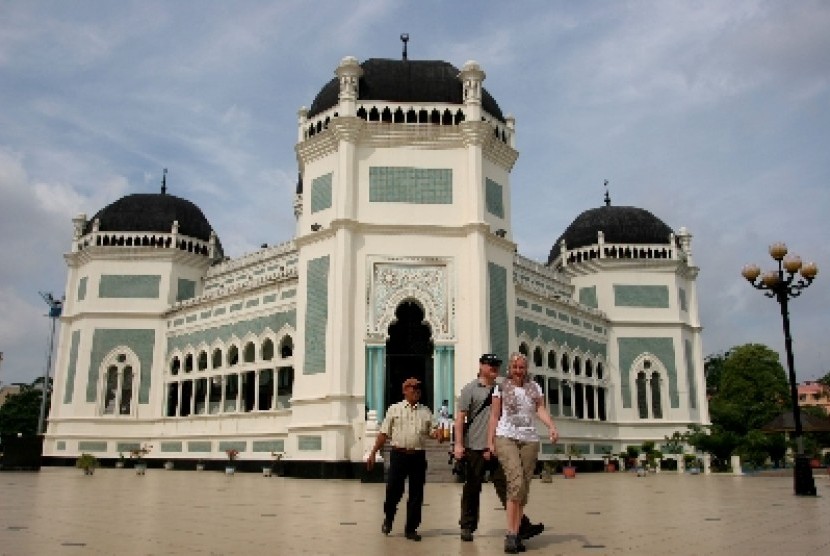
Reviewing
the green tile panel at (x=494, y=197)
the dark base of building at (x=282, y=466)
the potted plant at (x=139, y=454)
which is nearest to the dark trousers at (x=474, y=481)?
the dark base of building at (x=282, y=466)

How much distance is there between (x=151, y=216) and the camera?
1462 inches

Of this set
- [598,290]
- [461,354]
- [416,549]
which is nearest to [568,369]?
[598,290]

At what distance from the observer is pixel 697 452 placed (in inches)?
1361

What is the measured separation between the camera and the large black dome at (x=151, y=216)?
36.8 m

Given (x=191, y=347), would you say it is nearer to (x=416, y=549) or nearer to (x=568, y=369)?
(x=568, y=369)

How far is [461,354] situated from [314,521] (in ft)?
49.4

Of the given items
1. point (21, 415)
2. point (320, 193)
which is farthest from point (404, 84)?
point (21, 415)

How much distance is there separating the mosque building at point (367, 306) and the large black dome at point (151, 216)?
0.11 m

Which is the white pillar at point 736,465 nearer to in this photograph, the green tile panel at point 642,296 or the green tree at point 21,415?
the green tile panel at point 642,296

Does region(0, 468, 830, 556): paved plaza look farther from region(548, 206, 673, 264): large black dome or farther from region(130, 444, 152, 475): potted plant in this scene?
region(548, 206, 673, 264): large black dome

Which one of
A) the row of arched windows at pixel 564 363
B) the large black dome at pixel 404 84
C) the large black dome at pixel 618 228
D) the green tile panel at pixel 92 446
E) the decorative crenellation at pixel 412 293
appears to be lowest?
the green tile panel at pixel 92 446

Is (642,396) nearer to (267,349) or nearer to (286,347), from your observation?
(286,347)

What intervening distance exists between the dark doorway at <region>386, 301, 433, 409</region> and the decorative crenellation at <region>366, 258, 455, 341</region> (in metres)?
0.68

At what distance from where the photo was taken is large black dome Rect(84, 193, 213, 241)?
3678 centimetres
